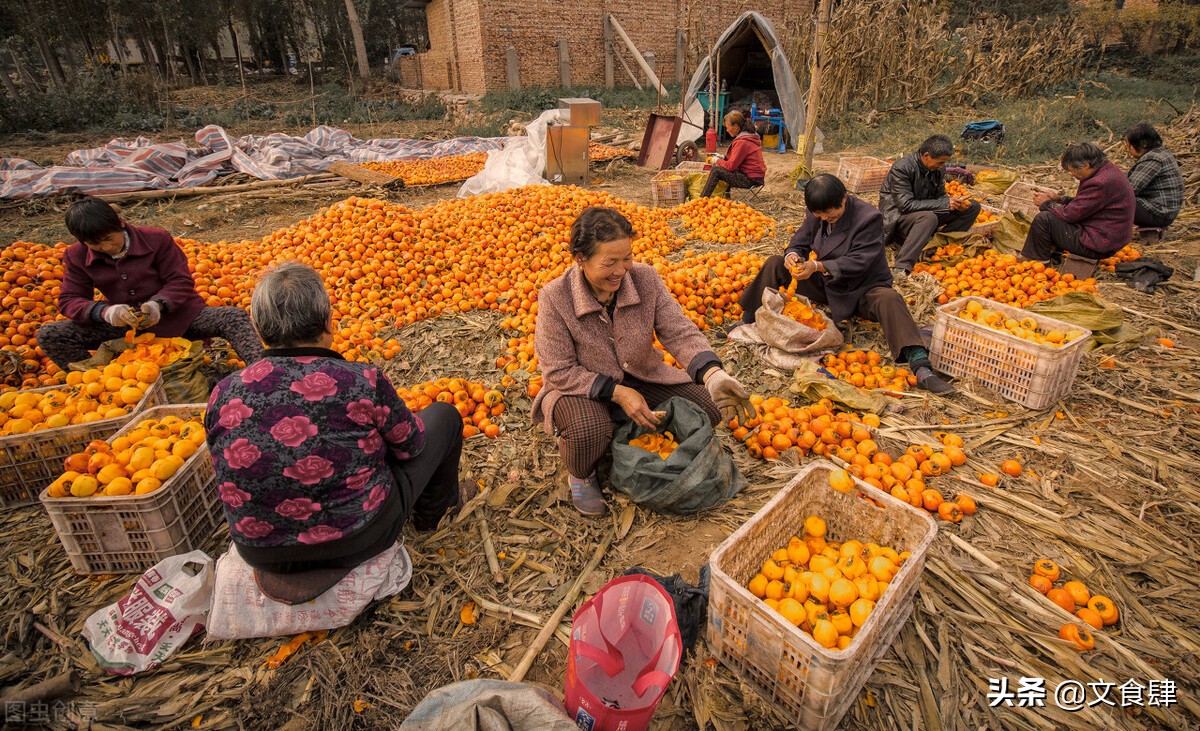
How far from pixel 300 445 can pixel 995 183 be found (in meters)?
12.0

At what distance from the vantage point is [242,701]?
104 inches

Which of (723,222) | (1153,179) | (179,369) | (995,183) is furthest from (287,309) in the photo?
(995,183)

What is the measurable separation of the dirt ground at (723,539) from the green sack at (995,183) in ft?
→ 21.2

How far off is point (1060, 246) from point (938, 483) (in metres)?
4.85

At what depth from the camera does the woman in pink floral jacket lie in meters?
2.39

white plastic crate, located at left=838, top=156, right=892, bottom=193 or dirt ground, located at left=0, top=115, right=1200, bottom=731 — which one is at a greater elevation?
white plastic crate, located at left=838, top=156, right=892, bottom=193

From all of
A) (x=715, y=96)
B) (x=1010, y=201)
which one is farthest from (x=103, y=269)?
(x=715, y=96)

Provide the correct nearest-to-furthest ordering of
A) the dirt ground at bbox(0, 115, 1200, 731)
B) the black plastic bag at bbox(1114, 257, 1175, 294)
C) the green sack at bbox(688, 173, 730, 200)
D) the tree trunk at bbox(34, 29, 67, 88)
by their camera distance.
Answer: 1. the dirt ground at bbox(0, 115, 1200, 731)
2. the black plastic bag at bbox(1114, 257, 1175, 294)
3. the green sack at bbox(688, 173, 730, 200)
4. the tree trunk at bbox(34, 29, 67, 88)

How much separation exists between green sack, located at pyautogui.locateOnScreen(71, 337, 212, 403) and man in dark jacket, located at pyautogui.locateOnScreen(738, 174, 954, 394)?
17.0ft

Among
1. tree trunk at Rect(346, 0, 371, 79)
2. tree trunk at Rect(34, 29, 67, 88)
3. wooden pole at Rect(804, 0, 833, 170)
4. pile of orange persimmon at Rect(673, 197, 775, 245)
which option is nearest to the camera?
pile of orange persimmon at Rect(673, 197, 775, 245)

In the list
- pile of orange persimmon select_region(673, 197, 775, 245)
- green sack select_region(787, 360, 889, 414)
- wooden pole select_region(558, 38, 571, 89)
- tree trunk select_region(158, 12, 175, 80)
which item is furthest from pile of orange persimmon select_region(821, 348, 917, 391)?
tree trunk select_region(158, 12, 175, 80)

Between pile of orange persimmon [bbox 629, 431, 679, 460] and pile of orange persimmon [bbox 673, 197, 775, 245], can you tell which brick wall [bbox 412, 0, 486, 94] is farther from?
pile of orange persimmon [bbox 629, 431, 679, 460]

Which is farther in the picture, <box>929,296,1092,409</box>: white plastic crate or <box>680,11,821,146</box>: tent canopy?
<box>680,11,821,146</box>: tent canopy

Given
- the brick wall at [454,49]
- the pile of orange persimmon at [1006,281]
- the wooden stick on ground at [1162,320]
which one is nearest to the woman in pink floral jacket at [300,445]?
the pile of orange persimmon at [1006,281]
